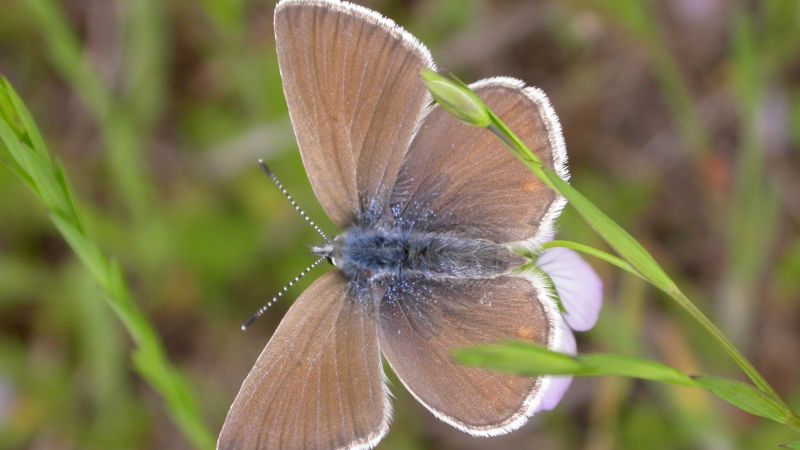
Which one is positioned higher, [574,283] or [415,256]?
[415,256]

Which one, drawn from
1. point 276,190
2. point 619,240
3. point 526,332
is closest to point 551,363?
point 619,240

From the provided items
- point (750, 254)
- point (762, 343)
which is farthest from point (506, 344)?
point (762, 343)

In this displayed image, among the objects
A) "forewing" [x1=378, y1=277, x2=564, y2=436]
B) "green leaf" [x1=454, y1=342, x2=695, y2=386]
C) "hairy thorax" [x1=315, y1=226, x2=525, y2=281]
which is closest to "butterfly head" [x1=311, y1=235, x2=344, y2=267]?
"hairy thorax" [x1=315, y1=226, x2=525, y2=281]

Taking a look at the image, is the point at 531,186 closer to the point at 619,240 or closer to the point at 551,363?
the point at 619,240

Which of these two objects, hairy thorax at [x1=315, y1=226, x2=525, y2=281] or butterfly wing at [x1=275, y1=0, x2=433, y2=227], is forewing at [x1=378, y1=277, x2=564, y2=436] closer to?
hairy thorax at [x1=315, y1=226, x2=525, y2=281]

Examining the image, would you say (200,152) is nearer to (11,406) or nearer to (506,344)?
(11,406)

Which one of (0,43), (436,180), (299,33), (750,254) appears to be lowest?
(750,254)
